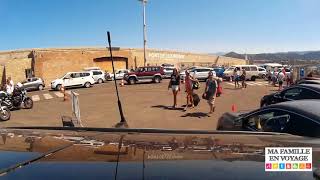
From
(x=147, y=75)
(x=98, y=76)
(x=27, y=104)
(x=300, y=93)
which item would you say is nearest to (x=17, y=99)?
(x=27, y=104)

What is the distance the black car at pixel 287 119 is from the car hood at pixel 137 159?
315cm

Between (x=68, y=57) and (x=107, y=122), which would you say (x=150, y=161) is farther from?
A: (x=68, y=57)

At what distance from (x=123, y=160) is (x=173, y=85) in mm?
17670

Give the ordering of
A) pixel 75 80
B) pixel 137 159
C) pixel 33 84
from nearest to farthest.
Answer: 1. pixel 137 159
2. pixel 75 80
3. pixel 33 84

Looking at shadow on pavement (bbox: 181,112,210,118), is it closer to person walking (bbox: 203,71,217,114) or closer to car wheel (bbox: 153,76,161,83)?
person walking (bbox: 203,71,217,114)

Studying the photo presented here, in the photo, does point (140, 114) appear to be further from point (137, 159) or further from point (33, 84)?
point (33, 84)

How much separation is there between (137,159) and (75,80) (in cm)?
4038

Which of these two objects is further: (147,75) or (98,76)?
(98,76)

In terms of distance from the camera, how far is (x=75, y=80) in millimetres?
41875

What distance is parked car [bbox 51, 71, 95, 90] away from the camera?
40.9m

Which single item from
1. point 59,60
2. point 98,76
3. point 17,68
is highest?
point 59,60

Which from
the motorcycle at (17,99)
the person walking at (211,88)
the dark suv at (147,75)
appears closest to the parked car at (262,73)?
the dark suv at (147,75)

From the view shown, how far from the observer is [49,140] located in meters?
3.24

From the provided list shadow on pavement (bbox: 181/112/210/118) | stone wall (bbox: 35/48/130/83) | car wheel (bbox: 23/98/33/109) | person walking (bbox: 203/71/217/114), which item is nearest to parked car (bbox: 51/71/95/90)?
car wheel (bbox: 23/98/33/109)
